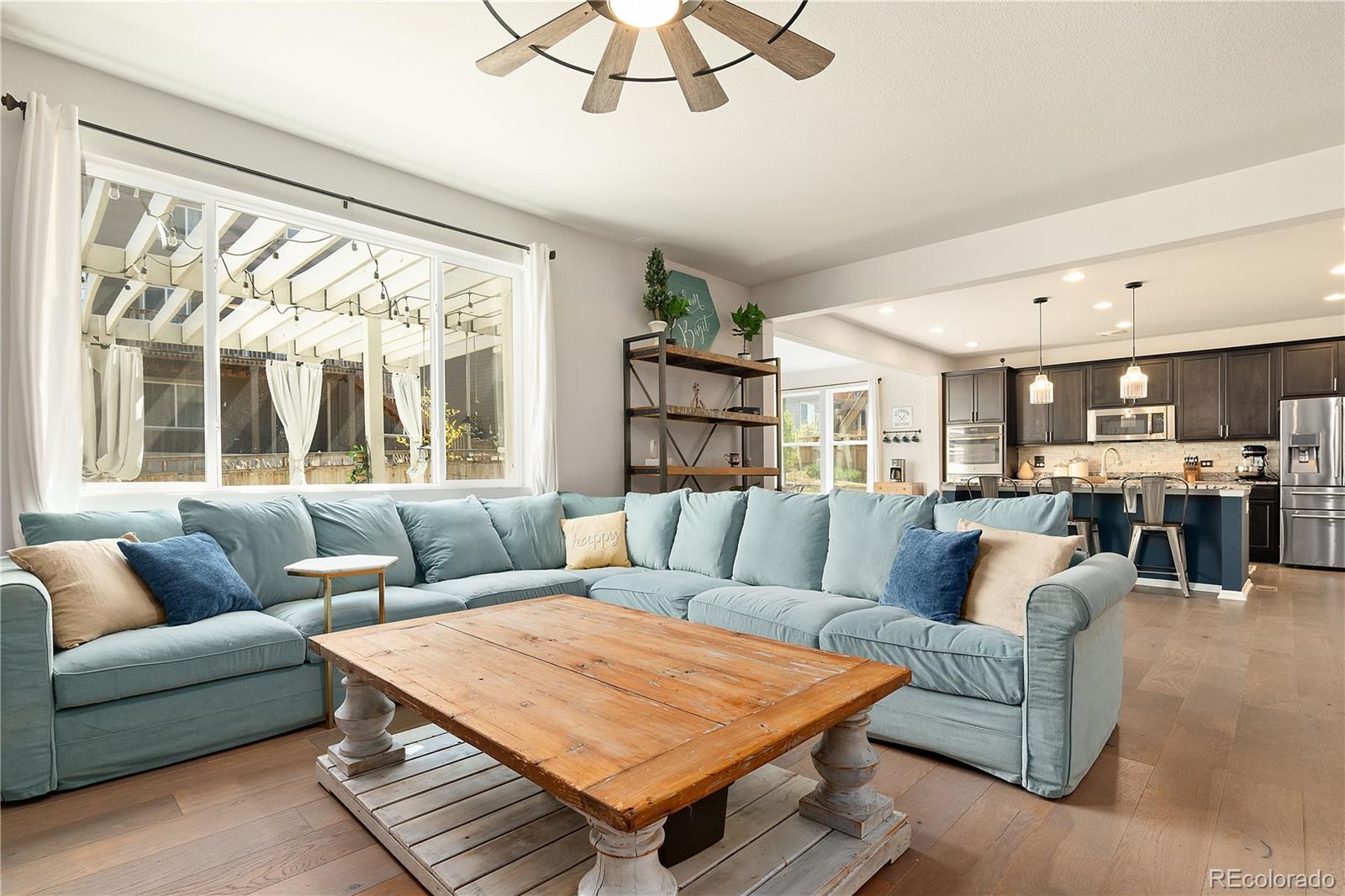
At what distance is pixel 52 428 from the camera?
8.88 feet

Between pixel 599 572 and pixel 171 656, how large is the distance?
2.01 m

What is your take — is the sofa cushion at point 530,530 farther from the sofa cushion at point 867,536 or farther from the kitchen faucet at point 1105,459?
the kitchen faucet at point 1105,459

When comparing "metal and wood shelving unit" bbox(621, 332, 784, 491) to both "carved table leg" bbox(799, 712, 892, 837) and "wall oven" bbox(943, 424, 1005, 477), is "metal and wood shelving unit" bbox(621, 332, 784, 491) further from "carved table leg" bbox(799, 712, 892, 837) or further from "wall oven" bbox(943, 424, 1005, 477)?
"wall oven" bbox(943, 424, 1005, 477)

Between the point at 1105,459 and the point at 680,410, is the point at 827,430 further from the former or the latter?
the point at 680,410

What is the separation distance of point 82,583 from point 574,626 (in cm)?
174

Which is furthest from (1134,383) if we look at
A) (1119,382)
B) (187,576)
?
(187,576)

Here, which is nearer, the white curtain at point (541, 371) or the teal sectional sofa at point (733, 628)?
the teal sectional sofa at point (733, 628)

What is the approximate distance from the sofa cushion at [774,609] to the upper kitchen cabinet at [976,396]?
730cm

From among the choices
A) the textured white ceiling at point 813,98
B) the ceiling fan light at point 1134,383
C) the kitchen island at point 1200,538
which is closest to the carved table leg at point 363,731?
the textured white ceiling at point 813,98

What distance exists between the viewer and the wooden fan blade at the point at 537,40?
6.16ft

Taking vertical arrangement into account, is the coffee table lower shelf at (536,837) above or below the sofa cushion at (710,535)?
below

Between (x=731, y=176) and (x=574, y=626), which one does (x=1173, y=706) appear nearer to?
(x=574, y=626)

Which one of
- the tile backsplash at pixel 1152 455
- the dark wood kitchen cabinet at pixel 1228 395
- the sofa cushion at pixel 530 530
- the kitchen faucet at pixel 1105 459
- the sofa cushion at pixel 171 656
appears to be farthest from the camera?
the kitchen faucet at pixel 1105 459

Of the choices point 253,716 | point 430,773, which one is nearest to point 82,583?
point 253,716
